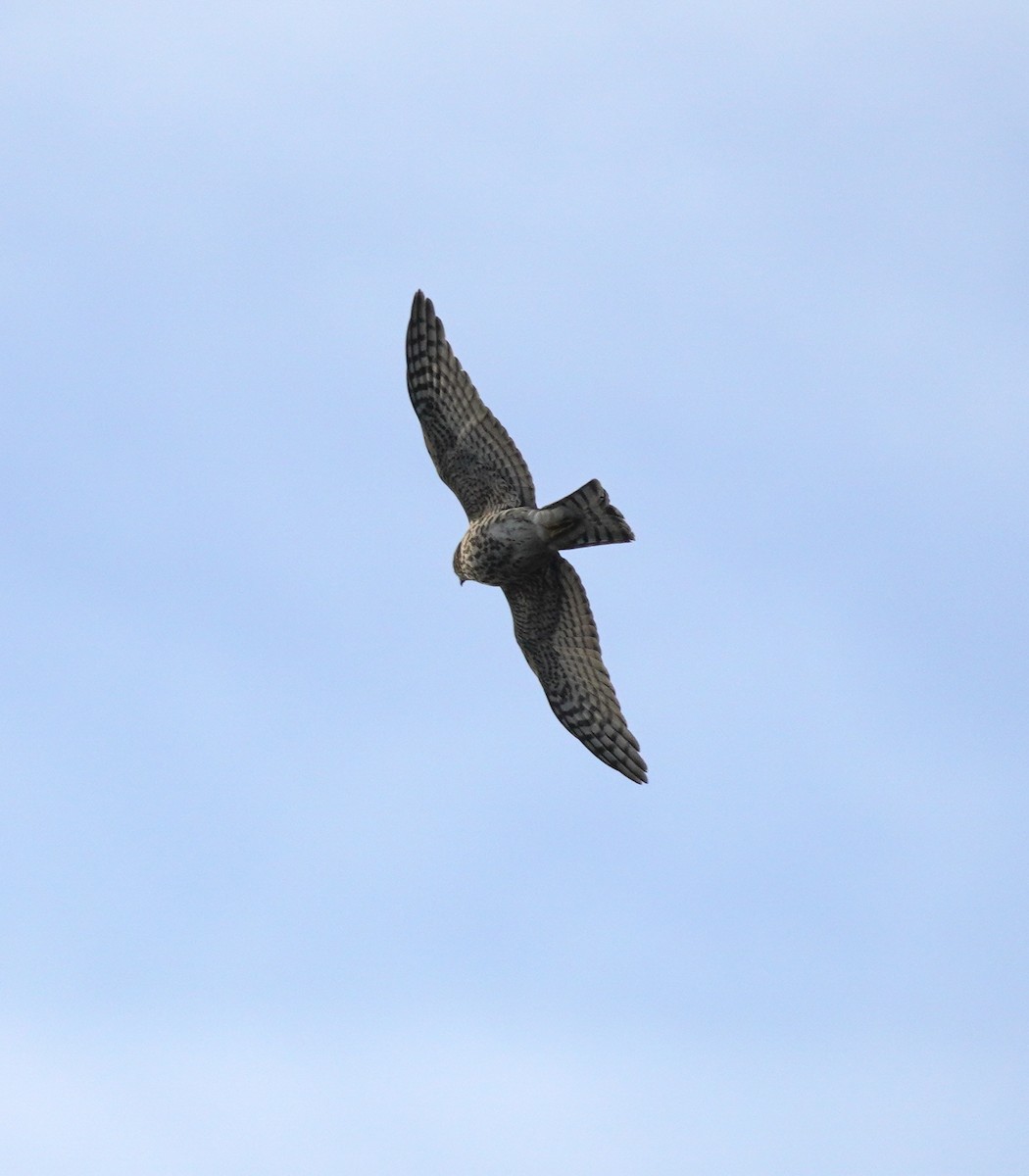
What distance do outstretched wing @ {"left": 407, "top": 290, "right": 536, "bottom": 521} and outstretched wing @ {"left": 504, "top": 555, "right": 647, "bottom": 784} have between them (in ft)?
3.38

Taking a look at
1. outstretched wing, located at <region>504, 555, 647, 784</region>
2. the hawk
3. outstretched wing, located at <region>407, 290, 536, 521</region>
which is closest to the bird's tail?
the hawk

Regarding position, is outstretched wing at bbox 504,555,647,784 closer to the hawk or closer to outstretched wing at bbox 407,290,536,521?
the hawk

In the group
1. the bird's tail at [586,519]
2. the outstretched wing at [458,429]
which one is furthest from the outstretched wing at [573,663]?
the bird's tail at [586,519]

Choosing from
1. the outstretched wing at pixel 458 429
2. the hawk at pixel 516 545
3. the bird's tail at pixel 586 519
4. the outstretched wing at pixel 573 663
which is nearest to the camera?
the bird's tail at pixel 586 519

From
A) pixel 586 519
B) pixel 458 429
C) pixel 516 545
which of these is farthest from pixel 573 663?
pixel 458 429

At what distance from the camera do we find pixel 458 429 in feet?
64.0

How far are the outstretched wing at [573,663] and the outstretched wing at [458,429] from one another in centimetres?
103

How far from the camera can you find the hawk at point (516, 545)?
19.0 metres

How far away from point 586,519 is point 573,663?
2.49 m

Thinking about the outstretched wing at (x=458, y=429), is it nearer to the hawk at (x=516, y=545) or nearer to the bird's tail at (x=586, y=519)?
the hawk at (x=516, y=545)

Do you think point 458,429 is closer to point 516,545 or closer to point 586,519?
point 516,545

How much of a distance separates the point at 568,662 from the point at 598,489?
2.91 metres

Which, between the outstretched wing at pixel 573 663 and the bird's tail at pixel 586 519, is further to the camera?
the outstretched wing at pixel 573 663

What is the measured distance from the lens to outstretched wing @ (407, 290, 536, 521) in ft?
63.5
